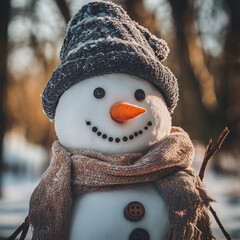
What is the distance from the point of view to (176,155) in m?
1.12

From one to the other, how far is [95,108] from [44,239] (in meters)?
0.51

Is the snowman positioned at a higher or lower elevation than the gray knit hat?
lower

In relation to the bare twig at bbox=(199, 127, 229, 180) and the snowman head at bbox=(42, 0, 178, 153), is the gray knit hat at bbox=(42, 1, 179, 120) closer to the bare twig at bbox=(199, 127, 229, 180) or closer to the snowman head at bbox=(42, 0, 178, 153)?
the snowman head at bbox=(42, 0, 178, 153)

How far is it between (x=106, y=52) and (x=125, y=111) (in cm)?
25

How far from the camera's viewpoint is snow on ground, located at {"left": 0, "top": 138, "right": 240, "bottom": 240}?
8.03ft

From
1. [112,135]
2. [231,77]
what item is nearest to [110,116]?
[112,135]

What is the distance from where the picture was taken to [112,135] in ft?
3.65

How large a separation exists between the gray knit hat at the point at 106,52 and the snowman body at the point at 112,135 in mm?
44

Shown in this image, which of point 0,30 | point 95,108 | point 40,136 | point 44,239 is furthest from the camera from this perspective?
point 40,136

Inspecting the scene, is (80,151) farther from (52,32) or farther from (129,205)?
(52,32)

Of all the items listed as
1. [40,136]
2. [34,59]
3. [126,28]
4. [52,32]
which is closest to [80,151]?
[126,28]

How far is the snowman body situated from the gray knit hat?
1.7 inches

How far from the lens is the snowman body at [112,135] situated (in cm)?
103

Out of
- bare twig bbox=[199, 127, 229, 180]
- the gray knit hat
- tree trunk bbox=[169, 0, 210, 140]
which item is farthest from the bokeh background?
the gray knit hat
